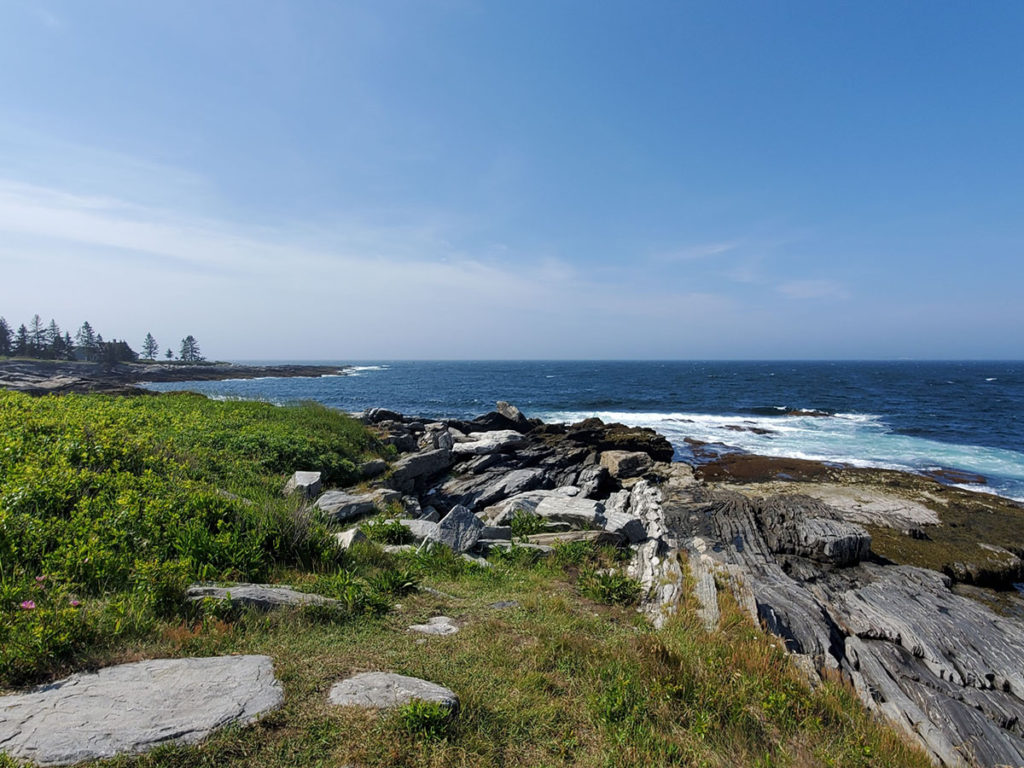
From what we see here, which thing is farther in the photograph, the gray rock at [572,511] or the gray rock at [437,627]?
the gray rock at [572,511]

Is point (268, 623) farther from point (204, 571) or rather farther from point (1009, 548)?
point (1009, 548)

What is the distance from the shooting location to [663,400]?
5916 cm

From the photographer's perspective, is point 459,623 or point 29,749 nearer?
point 29,749

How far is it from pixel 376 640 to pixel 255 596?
159 cm

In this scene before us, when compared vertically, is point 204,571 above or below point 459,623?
above

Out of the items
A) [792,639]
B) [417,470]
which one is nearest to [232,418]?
[417,470]

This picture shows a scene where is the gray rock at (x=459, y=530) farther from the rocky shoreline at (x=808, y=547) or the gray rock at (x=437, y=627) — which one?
the gray rock at (x=437, y=627)

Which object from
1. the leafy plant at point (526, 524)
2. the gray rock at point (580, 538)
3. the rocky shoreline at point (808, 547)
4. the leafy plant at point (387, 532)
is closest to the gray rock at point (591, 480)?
the rocky shoreline at point (808, 547)

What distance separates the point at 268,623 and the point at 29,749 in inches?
87.9

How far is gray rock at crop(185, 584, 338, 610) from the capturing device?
5332 mm

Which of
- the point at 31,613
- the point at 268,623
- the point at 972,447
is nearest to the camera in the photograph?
the point at 31,613

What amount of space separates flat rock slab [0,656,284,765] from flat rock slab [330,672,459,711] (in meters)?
0.53

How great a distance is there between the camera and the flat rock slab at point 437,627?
5.73m

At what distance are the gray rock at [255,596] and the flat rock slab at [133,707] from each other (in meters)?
1.10
